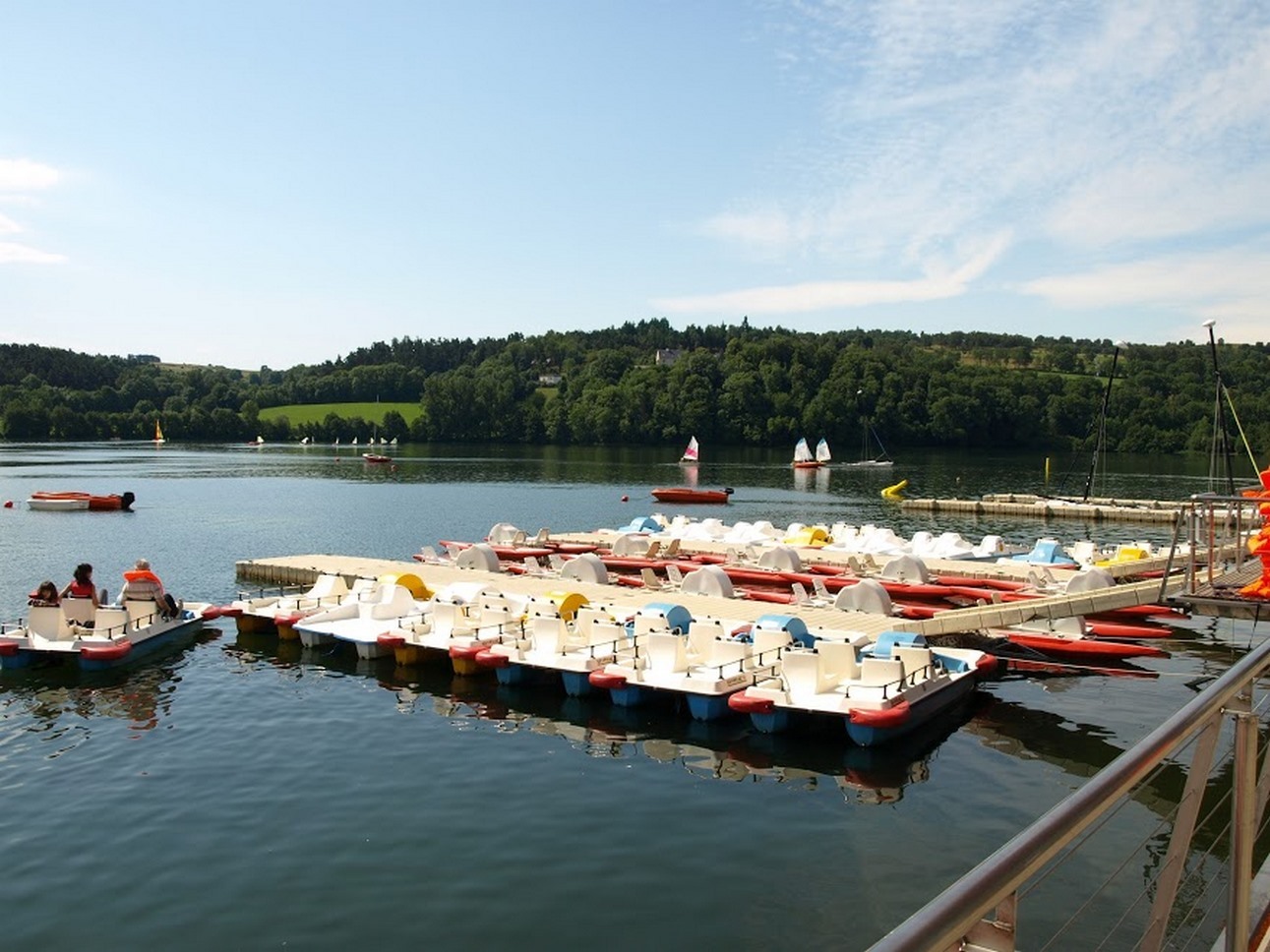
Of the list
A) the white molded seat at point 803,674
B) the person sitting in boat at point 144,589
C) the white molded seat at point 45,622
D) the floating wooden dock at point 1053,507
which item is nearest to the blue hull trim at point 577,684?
the white molded seat at point 803,674

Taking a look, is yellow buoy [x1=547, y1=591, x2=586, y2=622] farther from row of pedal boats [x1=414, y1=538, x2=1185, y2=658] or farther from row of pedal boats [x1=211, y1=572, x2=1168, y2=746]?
row of pedal boats [x1=414, y1=538, x2=1185, y2=658]

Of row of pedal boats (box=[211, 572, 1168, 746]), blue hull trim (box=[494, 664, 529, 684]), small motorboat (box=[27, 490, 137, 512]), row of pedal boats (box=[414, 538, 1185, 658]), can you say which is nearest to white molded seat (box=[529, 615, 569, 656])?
row of pedal boats (box=[211, 572, 1168, 746])

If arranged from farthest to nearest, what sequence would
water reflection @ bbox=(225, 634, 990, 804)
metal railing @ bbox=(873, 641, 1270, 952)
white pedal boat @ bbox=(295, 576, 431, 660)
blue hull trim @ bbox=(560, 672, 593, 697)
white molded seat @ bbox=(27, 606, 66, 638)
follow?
1. white pedal boat @ bbox=(295, 576, 431, 660)
2. white molded seat @ bbox=(27, 606, 66, 638)
3. blue hull trim @ bbox=(560, 672, 593, 697)
4. water reflection @ bbox=(225, 634, 990, 804)
5. metal railing @ bbox=(873, 641, 1270, 952)

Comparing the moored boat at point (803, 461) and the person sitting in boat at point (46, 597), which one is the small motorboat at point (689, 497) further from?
the person sitting in boat at point (46, 597)

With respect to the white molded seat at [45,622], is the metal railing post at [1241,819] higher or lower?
higher

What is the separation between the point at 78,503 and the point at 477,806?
6673 cm

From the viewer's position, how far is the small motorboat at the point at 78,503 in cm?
7131

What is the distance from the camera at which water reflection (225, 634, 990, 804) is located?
17.2 m

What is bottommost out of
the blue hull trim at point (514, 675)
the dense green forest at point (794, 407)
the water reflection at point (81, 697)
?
the water reflection at point (81, 697)

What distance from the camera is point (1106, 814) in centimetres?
335

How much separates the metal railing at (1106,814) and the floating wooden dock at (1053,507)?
65.2m

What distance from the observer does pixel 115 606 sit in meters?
25.6

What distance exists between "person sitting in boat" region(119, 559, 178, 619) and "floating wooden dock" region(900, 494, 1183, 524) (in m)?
56.3

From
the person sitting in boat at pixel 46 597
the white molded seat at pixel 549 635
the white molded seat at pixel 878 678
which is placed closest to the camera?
the white molded seat at pixel 878 678
